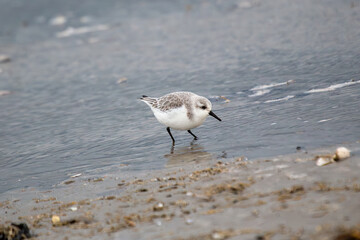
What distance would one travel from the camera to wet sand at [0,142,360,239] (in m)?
4.37

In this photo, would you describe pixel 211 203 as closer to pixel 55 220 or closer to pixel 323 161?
pixel 323 161

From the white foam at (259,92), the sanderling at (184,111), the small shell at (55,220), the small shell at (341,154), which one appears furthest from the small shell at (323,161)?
the white foam at (259,92)

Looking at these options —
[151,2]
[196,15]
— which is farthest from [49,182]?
[151,2]

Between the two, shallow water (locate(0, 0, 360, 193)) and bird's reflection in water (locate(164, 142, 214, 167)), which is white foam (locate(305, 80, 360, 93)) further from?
bird's reflection in water (locate(164, 142, 214, 167))

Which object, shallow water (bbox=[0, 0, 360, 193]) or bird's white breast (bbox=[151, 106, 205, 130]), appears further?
bird's white breast (bbox=[151, 106, 205, 130])

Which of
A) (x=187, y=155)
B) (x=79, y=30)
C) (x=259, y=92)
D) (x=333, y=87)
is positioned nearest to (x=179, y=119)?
(x=187, y=155)

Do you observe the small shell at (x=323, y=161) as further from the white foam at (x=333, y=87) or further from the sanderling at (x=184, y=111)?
the white foam at (x=333, y=87)

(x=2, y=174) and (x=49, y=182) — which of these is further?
(x=2, y=174)

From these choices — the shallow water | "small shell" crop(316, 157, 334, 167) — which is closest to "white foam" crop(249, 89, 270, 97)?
the shallow water

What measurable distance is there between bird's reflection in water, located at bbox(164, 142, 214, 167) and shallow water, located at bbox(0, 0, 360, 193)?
31 mm

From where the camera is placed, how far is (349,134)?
6.64 metres

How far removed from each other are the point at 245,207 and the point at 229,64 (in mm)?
7699

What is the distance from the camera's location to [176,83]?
11.6 m

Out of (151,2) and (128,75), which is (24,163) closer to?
(128,75)
